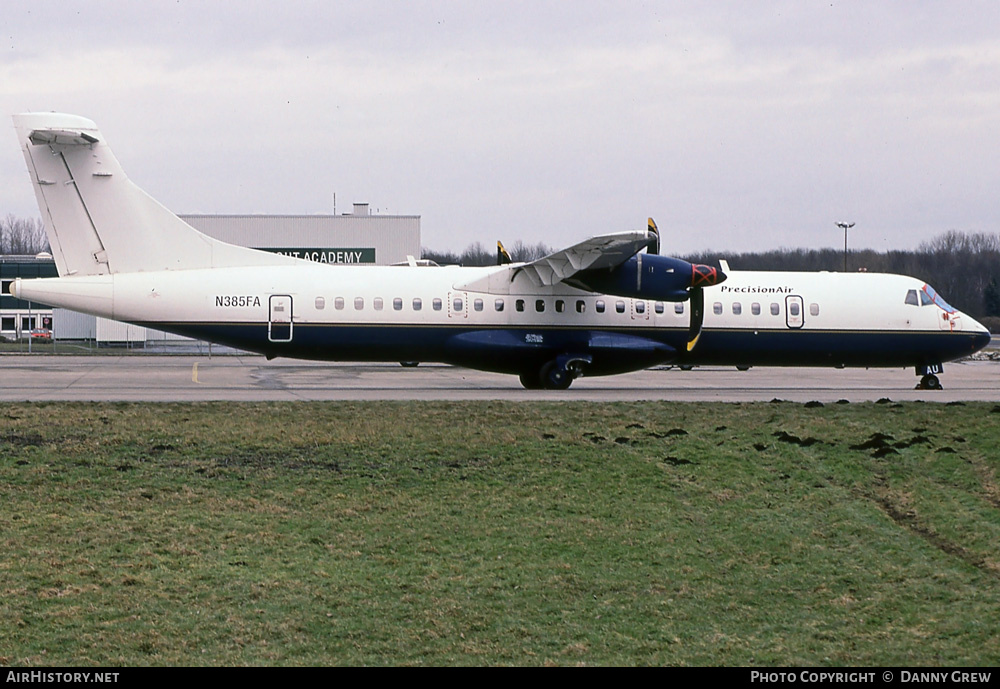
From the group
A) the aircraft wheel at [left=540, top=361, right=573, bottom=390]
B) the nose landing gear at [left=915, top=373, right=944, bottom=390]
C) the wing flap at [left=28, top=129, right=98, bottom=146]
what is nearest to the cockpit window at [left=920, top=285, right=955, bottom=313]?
the nose landing gear at [left=915, top=373, right=944, bottom=390]

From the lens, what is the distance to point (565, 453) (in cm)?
1531

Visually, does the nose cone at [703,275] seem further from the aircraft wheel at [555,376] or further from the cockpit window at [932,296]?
the cockpit window at [932,296]

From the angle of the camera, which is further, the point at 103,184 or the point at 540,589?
the point at 103,184

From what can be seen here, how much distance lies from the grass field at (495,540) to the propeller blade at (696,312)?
8.49 m

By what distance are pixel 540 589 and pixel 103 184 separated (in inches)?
730

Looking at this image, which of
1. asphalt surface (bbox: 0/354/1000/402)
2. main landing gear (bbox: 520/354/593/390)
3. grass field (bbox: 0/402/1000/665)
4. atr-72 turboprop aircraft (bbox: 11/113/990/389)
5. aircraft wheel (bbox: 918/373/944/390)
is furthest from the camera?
aircraft wheel (bbox: 918/373/944/390)

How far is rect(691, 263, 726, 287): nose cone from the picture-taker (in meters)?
25.7

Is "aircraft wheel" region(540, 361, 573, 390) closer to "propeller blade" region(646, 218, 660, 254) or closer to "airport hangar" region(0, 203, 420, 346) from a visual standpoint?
"propeller blade" region(646, 218, 660, 254)

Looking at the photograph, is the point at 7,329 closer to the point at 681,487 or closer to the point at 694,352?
the point at 694,352

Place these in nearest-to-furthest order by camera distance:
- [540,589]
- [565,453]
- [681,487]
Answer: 1. [540,589]
2. [681,487]
3. [565,453]

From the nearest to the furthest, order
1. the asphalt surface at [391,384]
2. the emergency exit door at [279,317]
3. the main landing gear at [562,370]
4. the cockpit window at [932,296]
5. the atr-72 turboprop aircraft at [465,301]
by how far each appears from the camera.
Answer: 1. the asphalt surface at [391,384]
2. the atr-72 turboprop aircraft at [465,301]
3. the emergency exit door at [279,317]
4. the main landing gear at [562,370]
5. the cockpit window at [932,296]

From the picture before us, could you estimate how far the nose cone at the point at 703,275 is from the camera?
25656 millimetres

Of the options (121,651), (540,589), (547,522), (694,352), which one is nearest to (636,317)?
(694,352)

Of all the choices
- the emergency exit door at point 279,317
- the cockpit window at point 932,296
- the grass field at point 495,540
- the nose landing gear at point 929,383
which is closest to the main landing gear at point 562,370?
the emergency exit door at point 279,317
